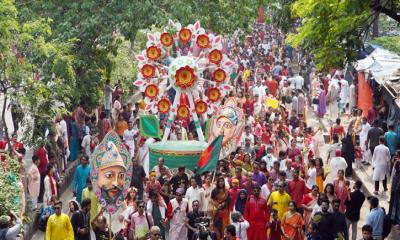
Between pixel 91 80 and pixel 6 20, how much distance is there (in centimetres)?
773

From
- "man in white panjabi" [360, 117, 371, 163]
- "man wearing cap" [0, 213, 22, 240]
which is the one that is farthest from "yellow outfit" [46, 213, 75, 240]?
"man in white panjabi" [360, 117, 371, 163]

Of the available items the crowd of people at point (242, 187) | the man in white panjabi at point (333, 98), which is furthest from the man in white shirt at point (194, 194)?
the man in white panjabi at point (333, 98)

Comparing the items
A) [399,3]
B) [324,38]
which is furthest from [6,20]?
[399,3]

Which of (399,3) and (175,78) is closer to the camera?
(399,3)

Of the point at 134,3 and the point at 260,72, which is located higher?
the point at 134,3

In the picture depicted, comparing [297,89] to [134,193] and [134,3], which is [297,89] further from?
[134,193]

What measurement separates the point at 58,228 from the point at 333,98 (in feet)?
54.8

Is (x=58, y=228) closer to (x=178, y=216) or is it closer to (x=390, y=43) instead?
(x=178, y=216)

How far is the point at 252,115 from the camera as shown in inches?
→ 1062

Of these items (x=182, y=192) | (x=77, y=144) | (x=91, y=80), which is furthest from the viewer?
(x=91, y=80)

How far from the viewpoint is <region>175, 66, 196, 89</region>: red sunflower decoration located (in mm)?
21828

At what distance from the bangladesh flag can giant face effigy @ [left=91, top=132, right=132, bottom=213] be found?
10.1 ft

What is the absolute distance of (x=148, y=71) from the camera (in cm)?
2242

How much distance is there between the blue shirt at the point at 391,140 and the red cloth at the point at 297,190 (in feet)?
15.9
